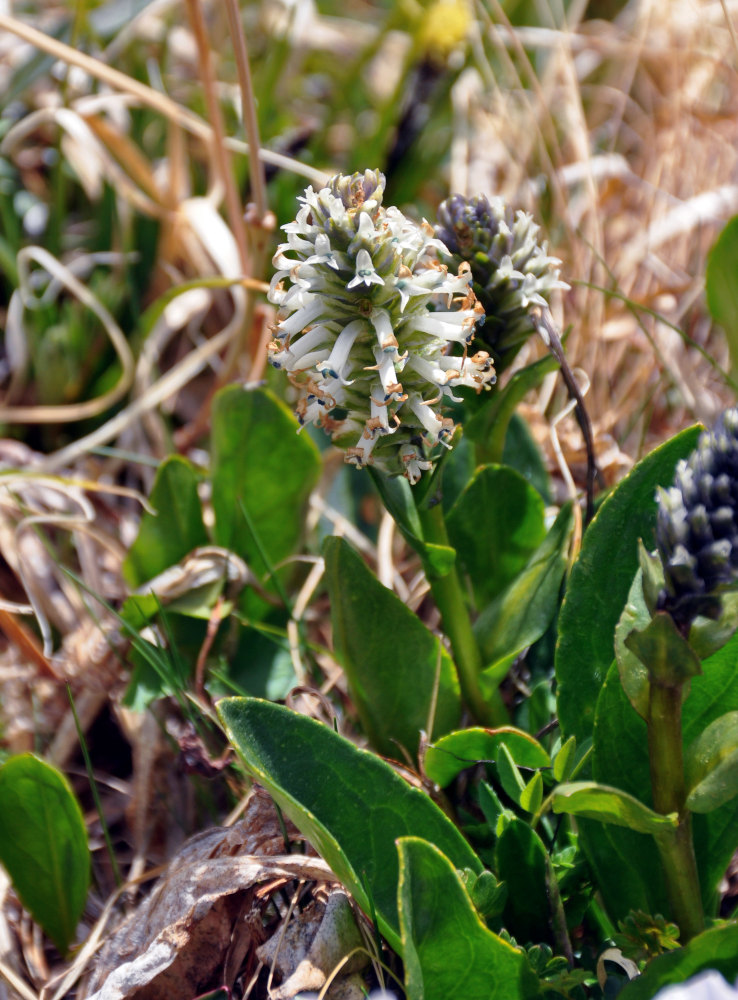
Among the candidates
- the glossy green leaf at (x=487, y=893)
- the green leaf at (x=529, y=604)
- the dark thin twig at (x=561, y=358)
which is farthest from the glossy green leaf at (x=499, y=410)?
the glossy green leaf at (x=487, y=893)

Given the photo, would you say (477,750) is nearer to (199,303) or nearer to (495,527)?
(495,527)

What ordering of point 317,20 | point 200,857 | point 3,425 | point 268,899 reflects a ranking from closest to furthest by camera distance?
point 268,899 → point 200,857 → point 3,425 → point 317,20

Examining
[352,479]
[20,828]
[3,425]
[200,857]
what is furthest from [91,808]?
[3,425]

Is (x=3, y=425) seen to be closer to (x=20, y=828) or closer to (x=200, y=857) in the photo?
(x=20, y=828)

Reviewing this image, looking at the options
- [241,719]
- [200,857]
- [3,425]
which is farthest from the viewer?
[3,425]

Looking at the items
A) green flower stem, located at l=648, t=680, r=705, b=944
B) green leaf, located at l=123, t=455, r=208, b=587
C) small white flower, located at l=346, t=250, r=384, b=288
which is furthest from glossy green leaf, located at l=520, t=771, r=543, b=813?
green leaf, located at l=123, t=455, r=208, b=587

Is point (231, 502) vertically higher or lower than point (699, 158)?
lower

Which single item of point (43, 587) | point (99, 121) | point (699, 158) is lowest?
point (43, 587)

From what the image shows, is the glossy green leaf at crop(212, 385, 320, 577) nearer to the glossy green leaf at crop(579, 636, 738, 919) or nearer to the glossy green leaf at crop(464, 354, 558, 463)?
the glossy green leaf at crop(464, 354, 558, 463)
